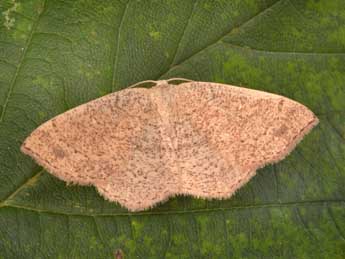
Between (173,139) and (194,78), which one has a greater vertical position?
(194,78)

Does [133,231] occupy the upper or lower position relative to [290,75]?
lower

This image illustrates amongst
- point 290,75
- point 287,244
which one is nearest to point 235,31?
point 290,75

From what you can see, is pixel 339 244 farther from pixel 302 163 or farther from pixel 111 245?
pixel 111 245
